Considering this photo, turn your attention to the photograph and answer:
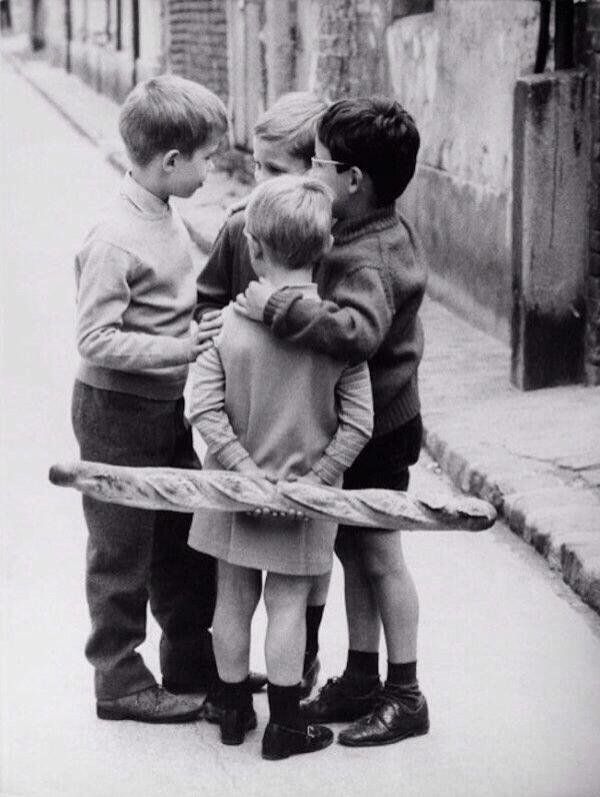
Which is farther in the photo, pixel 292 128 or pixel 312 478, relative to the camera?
pixel 292 128

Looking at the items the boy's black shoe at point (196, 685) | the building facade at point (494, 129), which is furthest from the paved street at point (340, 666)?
the building facade at point (494, 129)

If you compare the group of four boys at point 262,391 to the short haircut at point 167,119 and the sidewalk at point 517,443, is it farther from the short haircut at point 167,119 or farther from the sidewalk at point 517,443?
the sidewalk at point 517,443

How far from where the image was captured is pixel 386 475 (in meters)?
A: 3.88

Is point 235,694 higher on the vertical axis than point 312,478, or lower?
lower

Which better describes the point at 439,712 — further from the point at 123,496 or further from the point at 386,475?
the point at 123,496

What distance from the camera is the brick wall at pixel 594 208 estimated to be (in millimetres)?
7031

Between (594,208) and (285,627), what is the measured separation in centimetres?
391

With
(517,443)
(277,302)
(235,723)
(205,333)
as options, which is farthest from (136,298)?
(517,443)

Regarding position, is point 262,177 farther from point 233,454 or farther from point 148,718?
point 148,718

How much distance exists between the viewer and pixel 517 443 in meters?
6.46

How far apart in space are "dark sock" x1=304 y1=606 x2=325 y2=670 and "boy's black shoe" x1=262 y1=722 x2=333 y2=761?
1.13 ft

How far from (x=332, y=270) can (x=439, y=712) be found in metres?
1.18

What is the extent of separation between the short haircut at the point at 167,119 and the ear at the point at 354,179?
0.36m

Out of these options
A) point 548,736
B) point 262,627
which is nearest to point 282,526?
point 548,736
